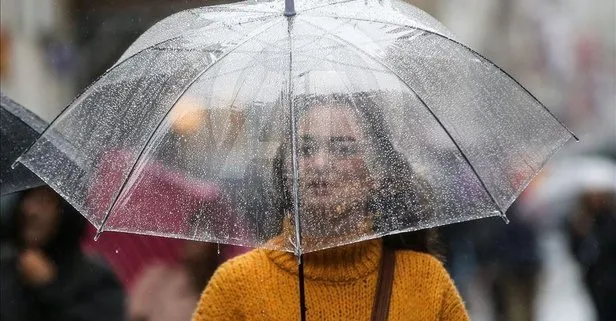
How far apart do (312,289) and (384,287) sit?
0.65ft

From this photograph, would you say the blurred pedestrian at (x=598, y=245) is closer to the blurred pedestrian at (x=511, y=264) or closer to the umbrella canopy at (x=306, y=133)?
the blurred pedestrian at (x=511, y=264)

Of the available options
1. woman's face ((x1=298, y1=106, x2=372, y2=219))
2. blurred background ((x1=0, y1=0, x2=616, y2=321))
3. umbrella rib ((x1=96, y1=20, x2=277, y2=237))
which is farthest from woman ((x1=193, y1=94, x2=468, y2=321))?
blurred background ((x1=0, y1=0, x2=616, y2=321))

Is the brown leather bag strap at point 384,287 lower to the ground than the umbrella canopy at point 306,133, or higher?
lower

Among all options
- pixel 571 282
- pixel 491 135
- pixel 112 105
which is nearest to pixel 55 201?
pixel 112 105

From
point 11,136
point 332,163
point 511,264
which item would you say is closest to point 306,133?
point 332,163

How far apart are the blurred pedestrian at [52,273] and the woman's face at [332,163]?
8.83ft

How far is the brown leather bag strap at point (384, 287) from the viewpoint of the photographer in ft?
12.5

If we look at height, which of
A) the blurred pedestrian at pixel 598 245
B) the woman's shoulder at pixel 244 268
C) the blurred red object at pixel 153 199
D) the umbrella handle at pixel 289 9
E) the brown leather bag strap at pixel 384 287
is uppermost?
the umbrella handle at pixel 289 9

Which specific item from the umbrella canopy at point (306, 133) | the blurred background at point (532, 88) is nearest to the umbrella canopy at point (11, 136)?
the umbrella canopy at point (306, 133)

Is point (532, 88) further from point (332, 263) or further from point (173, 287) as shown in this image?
point (332, 263)

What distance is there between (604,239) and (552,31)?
481 centimetres

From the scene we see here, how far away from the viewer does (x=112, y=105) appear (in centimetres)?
384

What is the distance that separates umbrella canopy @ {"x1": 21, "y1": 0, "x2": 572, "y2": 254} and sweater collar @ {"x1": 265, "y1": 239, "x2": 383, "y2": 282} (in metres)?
0.22

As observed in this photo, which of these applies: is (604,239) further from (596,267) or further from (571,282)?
(571,282)
